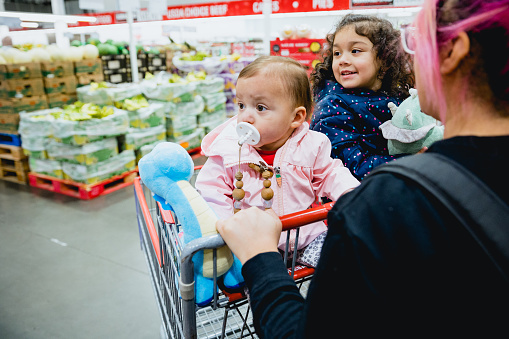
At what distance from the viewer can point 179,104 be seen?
542 centimetres

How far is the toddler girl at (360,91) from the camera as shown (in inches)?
64.3

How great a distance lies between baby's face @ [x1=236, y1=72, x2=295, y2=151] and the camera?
1273 mm

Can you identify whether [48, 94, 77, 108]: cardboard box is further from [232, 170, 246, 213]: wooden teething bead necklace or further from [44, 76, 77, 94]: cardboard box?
[232, 170, 246, 213]: wooden teething bead necklace

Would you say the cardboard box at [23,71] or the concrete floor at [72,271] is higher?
the cardboard box at [23,71]

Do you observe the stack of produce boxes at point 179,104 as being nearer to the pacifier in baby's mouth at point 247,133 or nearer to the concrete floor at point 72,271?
the concrete floor at point 72,271

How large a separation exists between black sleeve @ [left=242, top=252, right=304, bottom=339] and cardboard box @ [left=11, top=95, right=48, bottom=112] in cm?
475

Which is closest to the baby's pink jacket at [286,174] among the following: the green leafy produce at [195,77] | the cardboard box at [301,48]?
the cardboard box at [301,48]

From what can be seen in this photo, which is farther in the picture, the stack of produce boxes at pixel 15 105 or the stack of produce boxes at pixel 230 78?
the stack of produce boxes at pixel 230 78

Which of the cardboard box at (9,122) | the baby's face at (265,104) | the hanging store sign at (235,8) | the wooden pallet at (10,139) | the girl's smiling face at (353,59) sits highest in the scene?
the hanging store sign at (235,8)

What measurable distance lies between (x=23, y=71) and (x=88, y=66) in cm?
103

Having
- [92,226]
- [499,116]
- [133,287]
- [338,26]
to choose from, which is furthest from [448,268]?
[92,226]

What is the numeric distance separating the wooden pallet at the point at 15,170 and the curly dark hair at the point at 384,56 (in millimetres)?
4034

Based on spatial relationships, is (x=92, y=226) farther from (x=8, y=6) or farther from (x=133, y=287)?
(x=8, y=6)

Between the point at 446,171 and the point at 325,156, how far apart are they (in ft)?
3.08
